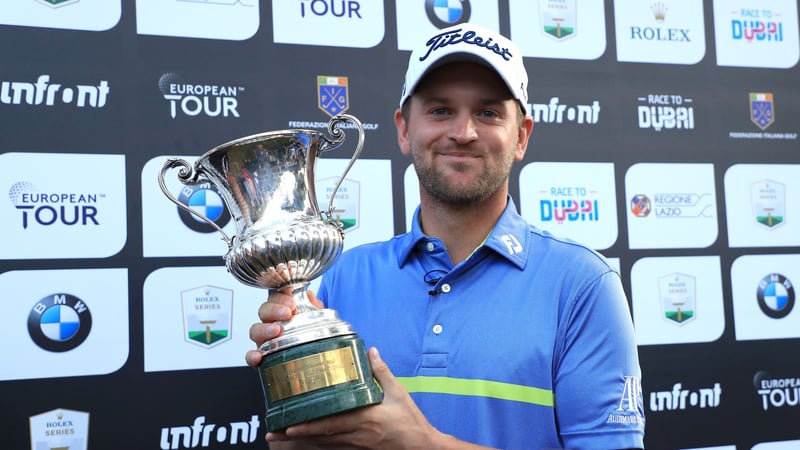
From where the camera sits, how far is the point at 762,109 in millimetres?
2680

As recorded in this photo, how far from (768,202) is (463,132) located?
1.84m

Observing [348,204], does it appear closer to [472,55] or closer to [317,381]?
[472,55]

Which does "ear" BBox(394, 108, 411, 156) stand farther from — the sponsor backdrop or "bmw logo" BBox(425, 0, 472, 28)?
"bmw logo" BBox(425, 0, 472, 28)

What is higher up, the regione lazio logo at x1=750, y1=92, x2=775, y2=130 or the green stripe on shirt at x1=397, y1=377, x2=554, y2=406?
the regione lazio logo at x1=750, y1=92, x2=775, y2=130

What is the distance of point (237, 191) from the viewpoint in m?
1.23

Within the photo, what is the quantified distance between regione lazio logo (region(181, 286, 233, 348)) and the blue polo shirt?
2.97 ft

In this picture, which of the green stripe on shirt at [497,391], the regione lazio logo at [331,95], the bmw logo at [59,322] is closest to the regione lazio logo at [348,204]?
the regione lazio logo at [331,95]

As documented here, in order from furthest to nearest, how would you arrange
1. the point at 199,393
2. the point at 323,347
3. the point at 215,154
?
the point at 199,393
the point at 215,154
the point at 323,347

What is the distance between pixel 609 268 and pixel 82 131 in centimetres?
148

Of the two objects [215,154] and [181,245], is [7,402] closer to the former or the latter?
[181,245]

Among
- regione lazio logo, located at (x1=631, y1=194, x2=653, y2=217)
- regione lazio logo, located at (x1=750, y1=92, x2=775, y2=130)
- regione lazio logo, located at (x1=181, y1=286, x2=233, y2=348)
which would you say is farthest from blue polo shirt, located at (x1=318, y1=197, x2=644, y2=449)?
regione lazio logo, located at (x1=750, y1=92, x2=775, y2=130)

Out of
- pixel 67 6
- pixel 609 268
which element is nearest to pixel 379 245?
pixel 609 268

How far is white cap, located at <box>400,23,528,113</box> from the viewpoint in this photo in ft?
4.15

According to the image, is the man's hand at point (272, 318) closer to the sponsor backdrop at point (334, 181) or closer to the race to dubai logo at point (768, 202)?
the sponsor backdrop at point (334, 181)
